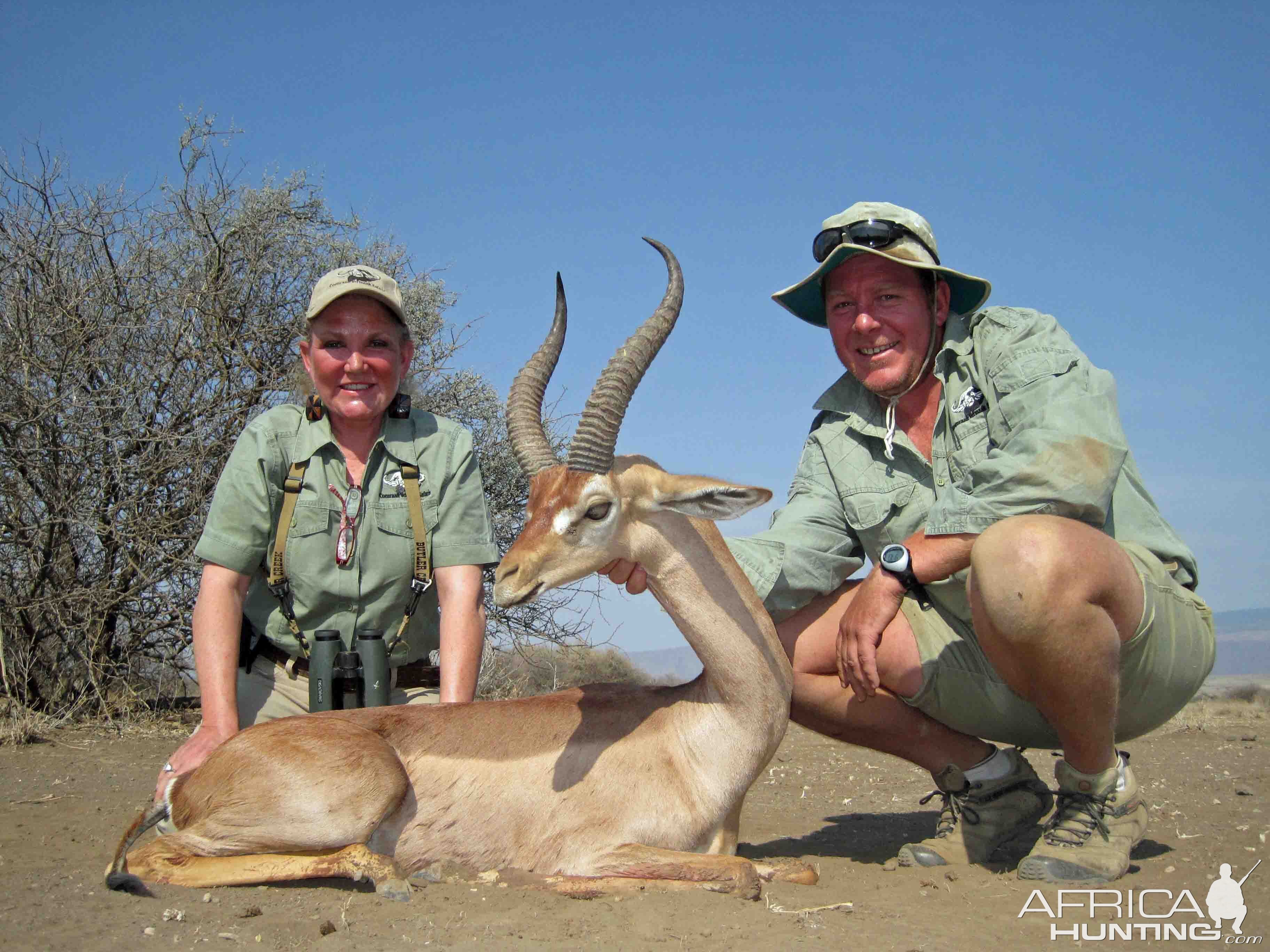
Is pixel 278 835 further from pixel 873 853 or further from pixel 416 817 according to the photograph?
pixel 873 853

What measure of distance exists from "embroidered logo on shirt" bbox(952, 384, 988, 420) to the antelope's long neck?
1469mm

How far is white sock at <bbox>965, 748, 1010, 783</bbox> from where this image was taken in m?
5.16

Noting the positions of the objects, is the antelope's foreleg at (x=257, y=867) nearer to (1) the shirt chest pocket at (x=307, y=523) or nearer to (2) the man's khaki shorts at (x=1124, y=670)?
(1) the shirt chest pocket at (x=307, y=523)

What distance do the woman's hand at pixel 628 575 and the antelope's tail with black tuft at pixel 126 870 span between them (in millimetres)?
2112

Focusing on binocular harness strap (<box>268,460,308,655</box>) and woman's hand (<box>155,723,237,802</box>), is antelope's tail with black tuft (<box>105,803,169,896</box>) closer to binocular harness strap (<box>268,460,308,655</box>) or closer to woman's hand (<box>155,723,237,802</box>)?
woman's hand (<box>155,723,237,802</box>)

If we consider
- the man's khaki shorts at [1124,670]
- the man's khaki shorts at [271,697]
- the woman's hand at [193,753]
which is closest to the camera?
the man's khaki shorts at [1124,670]

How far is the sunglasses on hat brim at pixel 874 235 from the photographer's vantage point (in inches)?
207

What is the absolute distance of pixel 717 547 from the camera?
4.84m

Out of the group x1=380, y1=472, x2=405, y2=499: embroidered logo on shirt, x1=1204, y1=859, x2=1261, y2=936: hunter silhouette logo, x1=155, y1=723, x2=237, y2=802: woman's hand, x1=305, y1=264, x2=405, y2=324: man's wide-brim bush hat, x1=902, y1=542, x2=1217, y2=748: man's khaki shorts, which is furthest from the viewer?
x1=380, y1=472, x2=405, y2=499: embroidered logo on shirt

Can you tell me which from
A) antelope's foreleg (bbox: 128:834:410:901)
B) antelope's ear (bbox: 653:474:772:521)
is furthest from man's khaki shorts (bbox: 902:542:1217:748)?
antelope's foreleg (bbox: 128:834:410:901)

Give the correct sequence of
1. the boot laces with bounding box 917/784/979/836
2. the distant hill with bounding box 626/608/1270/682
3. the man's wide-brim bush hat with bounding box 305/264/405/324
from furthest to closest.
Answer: the distant hill with bounding box 626/608/1270/682, the man's wide-brim bush hat with bounding box 305/264/405/324, the boot laces with bounding box 917/784/979/836

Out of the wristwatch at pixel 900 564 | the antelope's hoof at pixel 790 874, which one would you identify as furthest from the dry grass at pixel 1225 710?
the antelope's hoof at pixel 790 874

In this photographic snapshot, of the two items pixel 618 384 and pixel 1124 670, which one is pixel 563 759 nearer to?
pixel 618 384

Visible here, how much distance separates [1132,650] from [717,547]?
1.84 m
